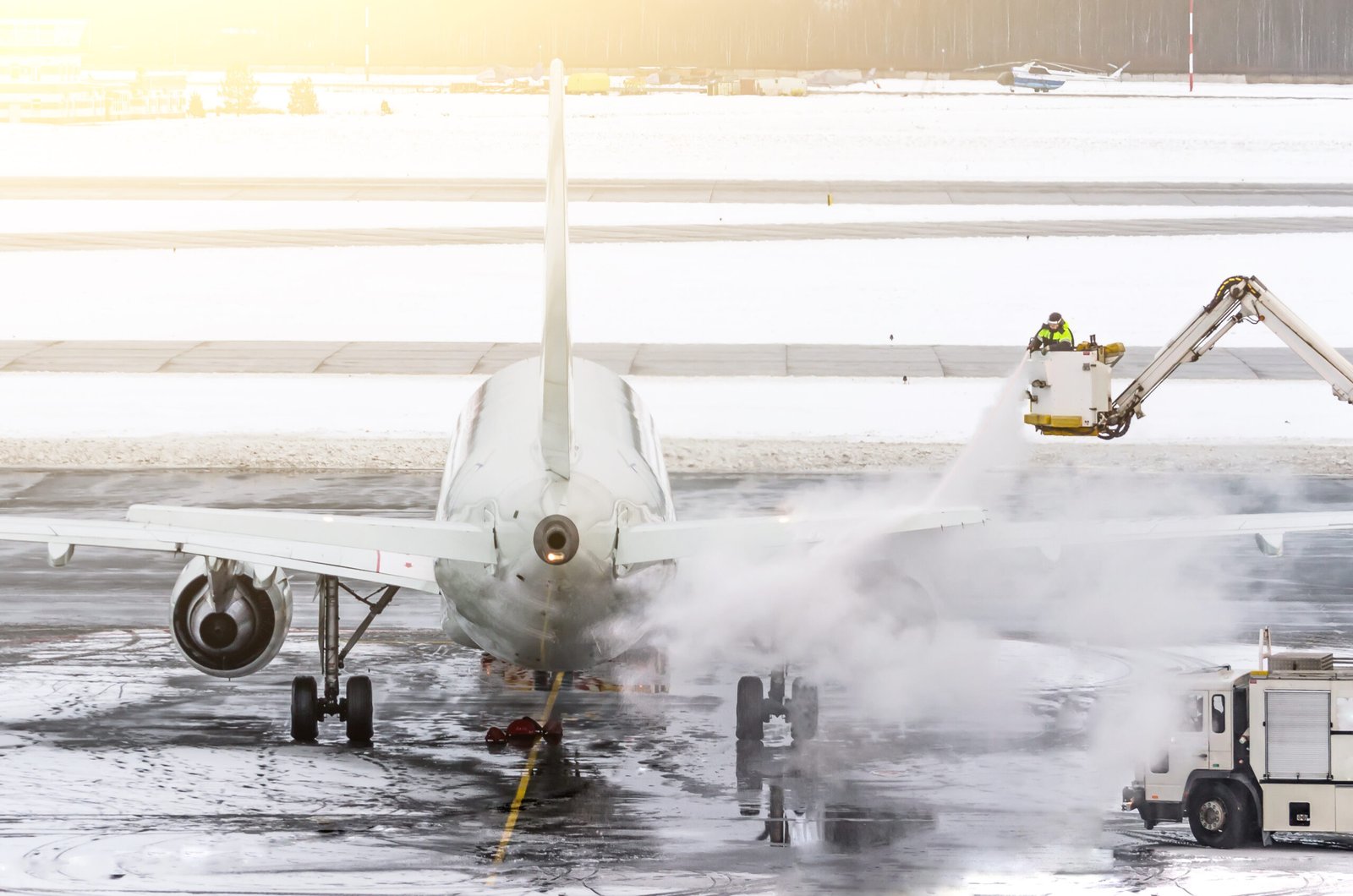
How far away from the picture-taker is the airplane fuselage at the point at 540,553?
20766 mm

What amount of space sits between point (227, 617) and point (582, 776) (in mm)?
4498

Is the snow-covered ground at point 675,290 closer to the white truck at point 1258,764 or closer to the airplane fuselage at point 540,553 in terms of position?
the airplane fuselage at point 540,553

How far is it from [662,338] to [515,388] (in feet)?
114

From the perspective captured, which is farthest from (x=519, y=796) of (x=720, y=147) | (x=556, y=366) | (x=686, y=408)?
(x=720, y=147)

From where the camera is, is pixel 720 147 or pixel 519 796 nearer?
pixel 519 796

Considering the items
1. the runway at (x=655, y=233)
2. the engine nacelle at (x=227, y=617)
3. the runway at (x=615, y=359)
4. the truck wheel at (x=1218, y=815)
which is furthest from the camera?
the runway at (x=655, y=233)

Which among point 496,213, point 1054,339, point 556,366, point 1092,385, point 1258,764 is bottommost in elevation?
point 1258,764

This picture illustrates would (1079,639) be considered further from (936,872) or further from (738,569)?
(936,872)

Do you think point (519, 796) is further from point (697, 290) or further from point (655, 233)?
point (655, 233)

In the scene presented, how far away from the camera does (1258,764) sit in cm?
2073

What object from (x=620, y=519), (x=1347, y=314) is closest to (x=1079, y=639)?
(x=620, y=519)

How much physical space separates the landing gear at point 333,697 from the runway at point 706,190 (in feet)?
252

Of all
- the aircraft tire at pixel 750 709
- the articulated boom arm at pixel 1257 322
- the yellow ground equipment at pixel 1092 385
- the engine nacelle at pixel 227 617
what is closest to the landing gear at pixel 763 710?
the aircraft tire at pixel 750 709

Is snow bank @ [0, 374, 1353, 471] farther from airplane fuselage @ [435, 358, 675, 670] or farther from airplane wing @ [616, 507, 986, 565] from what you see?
airplane wing @ [616, 507, 986, 565]
